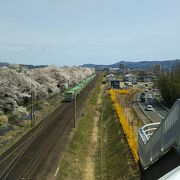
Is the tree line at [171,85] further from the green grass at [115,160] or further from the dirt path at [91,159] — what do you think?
the green grass at [115,160]

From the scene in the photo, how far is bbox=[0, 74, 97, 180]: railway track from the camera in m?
23.3

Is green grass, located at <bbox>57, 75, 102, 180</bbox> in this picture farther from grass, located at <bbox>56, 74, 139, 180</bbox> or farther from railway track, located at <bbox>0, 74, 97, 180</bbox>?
railway track, located at <bbox>0, 74, 97, 180</bbox>

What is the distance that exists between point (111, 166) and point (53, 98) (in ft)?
135

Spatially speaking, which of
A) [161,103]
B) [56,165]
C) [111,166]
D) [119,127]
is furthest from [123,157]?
[161,103]

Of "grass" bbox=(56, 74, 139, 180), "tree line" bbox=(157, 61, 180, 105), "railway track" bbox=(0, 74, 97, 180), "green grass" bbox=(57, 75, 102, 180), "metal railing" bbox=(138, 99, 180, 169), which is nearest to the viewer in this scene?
"metal railing" bbox=(138, 99, 180, 169)

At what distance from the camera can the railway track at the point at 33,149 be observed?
918 inches

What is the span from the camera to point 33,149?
96.9 ft

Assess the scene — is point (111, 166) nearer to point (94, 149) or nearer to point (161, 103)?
point (94, 149)

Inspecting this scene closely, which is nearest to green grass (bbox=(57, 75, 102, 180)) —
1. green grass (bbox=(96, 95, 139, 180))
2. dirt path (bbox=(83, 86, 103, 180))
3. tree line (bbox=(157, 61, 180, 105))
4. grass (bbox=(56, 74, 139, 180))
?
grass (bbox=(56, 74, 139, 180))

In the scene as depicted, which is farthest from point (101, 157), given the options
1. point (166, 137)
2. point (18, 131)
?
point (166, 137)

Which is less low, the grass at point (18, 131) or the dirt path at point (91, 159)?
the grass at point (18, 131)

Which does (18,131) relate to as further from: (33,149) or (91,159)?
(91,159)

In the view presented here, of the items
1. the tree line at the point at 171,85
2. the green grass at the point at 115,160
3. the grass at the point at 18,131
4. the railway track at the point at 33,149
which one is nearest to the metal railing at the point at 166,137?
the green grass at the point at 115,160

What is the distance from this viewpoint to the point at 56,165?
24.9m
